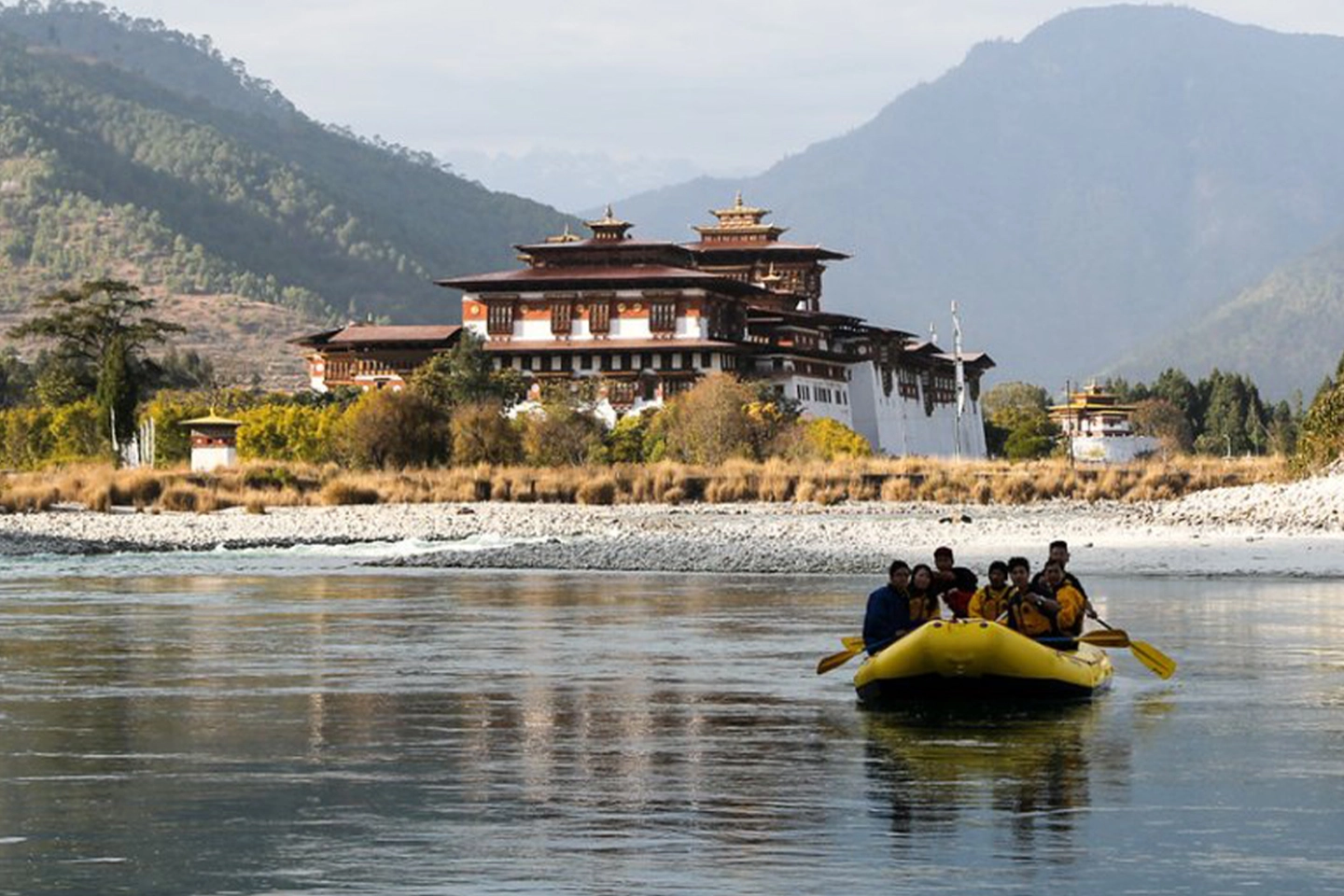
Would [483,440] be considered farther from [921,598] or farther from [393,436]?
[921,598]

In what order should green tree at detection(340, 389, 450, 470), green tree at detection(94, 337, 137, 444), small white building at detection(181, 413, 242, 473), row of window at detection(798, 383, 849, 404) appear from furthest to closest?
row of window at detection(798, 383, 849, 404)
green tree at detection(94, 337, 137, 444)
small white building at detection(181, 413, 242, 473)
green tree at detection(340, 389, 450, 470)

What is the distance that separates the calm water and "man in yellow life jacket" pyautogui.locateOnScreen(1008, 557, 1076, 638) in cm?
92

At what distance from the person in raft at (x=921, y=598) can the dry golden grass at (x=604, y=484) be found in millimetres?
49576

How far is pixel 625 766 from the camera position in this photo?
1911cm

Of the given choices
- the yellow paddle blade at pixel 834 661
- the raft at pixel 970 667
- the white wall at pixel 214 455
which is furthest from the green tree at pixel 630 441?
the raft at pixel 970 667

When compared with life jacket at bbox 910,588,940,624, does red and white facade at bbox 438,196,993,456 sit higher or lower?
higher

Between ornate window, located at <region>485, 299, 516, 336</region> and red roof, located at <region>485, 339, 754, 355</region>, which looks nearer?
red roof, located at <region>485, 339, 754, 355</region>

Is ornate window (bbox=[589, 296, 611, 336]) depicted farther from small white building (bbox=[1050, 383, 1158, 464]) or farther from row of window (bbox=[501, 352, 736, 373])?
small white building (bbox=[1050, 383, 1158, 464])

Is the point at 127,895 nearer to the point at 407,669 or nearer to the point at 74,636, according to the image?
the point at 407,669

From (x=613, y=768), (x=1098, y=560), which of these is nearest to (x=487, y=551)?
(x=1098, y=560)

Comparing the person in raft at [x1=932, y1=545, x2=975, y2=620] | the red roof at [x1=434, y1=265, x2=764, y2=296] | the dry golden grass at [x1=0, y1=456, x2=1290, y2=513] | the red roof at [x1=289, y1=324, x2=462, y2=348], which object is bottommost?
the person in raft at [x1=932, y1=545, x2=975, y2=620]

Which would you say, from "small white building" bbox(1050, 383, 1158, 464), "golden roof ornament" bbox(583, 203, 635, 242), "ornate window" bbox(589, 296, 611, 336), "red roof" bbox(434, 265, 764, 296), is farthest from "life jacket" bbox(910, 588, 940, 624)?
"small white building" bbox(1050, 383, 1158, 464)

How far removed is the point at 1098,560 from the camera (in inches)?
1932

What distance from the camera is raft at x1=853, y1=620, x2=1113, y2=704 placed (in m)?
21.7
